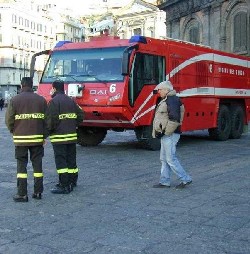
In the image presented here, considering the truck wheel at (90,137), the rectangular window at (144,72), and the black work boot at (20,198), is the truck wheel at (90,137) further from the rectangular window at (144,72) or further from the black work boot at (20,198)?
the black work boot at (20,198)

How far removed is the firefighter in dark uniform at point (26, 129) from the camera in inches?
298

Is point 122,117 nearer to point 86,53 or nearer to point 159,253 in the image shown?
point 86,53

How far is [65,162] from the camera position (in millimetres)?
8219

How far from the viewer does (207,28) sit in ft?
134

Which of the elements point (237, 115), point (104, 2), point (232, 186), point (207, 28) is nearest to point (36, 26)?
point (104, 2)

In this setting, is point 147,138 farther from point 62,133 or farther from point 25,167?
point 25,167

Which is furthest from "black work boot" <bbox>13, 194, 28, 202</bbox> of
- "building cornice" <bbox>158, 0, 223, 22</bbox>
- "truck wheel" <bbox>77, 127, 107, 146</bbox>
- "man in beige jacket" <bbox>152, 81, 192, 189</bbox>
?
"building cornice" <bbox>158, 0, 223, 22</bbox>

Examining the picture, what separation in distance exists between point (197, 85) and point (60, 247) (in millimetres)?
11124

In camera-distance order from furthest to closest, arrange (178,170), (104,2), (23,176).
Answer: (104,2)
(178,170)
(23,176)

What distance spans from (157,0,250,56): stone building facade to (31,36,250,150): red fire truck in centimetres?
2156

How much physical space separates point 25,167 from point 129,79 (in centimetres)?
570

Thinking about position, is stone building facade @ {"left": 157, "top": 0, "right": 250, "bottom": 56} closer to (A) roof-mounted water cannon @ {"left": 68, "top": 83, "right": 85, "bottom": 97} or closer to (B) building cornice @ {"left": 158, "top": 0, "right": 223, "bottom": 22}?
(B) building cornice @ {"left": 158, "top": 0, "right": 223, "bottom": 22}

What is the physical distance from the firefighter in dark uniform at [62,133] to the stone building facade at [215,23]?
29.7 meters

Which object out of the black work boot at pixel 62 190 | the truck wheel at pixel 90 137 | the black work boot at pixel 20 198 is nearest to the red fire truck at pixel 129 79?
the truck wheel at pixel 90 137
